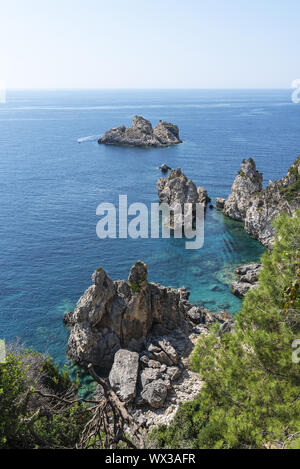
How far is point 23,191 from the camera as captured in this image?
9056 centimetres

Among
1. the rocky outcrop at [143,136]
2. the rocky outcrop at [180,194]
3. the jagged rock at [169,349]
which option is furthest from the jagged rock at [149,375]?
the rocky outcrop at [143,136]

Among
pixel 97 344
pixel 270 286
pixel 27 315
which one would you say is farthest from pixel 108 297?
pixel 270 286

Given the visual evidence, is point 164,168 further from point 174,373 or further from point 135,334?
point 174,373

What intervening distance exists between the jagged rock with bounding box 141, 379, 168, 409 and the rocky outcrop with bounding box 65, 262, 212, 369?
417 centimetres

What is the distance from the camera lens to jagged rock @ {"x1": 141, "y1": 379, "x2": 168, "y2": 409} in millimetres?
28919

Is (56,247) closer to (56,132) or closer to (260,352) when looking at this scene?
(260,352)

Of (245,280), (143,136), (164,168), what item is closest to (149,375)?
(245,280)

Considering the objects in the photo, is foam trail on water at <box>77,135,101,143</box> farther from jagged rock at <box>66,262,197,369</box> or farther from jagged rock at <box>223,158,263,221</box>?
jagged rock at <box>66,262,197,369</box>

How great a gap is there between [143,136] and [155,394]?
13855 centimetres

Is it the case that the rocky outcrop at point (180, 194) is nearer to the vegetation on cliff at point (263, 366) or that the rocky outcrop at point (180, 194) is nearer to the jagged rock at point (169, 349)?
the jagged rock at point (169, 349)

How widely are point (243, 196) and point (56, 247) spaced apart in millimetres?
39230

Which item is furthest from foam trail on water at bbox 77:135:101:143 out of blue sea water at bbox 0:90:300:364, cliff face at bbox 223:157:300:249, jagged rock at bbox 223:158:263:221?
cliff face at bbox 223:157:300:249

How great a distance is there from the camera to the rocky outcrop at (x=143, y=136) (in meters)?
153
